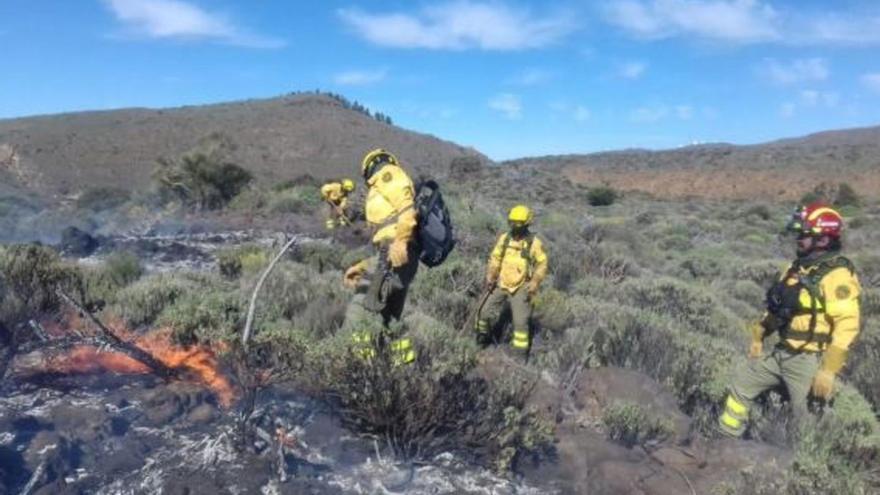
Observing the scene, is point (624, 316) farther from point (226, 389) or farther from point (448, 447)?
point (226, 389)

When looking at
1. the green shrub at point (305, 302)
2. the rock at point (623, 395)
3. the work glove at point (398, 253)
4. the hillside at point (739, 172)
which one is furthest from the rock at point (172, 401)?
the hillside at point (739, 172)

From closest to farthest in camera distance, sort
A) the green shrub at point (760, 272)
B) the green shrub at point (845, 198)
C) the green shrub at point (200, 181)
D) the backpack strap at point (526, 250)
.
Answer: the backpack strap at point (526, 250), the green shrub at point (760, 272), the green shrub at point (200, 181), the green shrub at point (845, 198)

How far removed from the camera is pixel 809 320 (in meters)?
5.62

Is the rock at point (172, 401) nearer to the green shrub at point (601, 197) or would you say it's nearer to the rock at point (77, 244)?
the rock at point (77, 244)

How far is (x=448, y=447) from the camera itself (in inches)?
205

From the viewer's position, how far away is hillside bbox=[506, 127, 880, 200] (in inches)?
1976

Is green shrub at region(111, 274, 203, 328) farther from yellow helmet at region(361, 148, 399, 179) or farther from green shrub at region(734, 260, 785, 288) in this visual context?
green shrub at region(734, 260, 785, 288)

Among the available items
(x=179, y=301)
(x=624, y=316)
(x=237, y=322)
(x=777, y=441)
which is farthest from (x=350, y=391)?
(x=624, y=316)

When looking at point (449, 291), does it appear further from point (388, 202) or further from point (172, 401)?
point (172, 401)

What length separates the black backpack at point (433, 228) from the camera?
596 centimetres

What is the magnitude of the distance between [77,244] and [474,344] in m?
10.0

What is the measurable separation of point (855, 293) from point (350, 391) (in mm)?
3808

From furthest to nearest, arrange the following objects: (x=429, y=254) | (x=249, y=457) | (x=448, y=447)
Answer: (x=429, y=254) → (x=448, y=447) → (x=249, y=457)

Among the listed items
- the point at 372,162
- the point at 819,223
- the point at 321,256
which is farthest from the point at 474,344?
the point at 321,256
